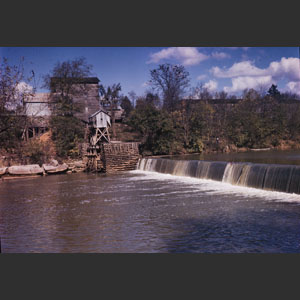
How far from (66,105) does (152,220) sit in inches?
887

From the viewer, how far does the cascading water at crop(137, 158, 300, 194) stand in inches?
483

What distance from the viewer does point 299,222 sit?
8.62 m

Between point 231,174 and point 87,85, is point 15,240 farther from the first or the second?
point 87,85

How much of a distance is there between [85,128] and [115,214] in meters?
19.8

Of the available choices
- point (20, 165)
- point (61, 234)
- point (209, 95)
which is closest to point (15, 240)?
point (61, 234)

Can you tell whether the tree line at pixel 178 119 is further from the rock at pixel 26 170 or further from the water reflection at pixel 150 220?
the water reflection at pixel 150 220

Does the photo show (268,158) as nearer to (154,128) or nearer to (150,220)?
(154,128)

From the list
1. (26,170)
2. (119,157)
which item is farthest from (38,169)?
(119,157)

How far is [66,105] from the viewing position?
99.1 feet

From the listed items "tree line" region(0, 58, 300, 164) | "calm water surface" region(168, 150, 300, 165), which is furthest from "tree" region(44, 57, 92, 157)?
"calm water surface" region(168, 150, 300, 165)

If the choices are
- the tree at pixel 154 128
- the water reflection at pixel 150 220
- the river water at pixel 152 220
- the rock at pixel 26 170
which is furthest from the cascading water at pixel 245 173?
the tree at pixel 154 128

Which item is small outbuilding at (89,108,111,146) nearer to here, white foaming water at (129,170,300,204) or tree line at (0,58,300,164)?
tree line at (0,58,300,164)

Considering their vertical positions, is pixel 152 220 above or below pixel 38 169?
below

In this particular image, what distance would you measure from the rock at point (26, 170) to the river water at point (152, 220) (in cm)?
600
